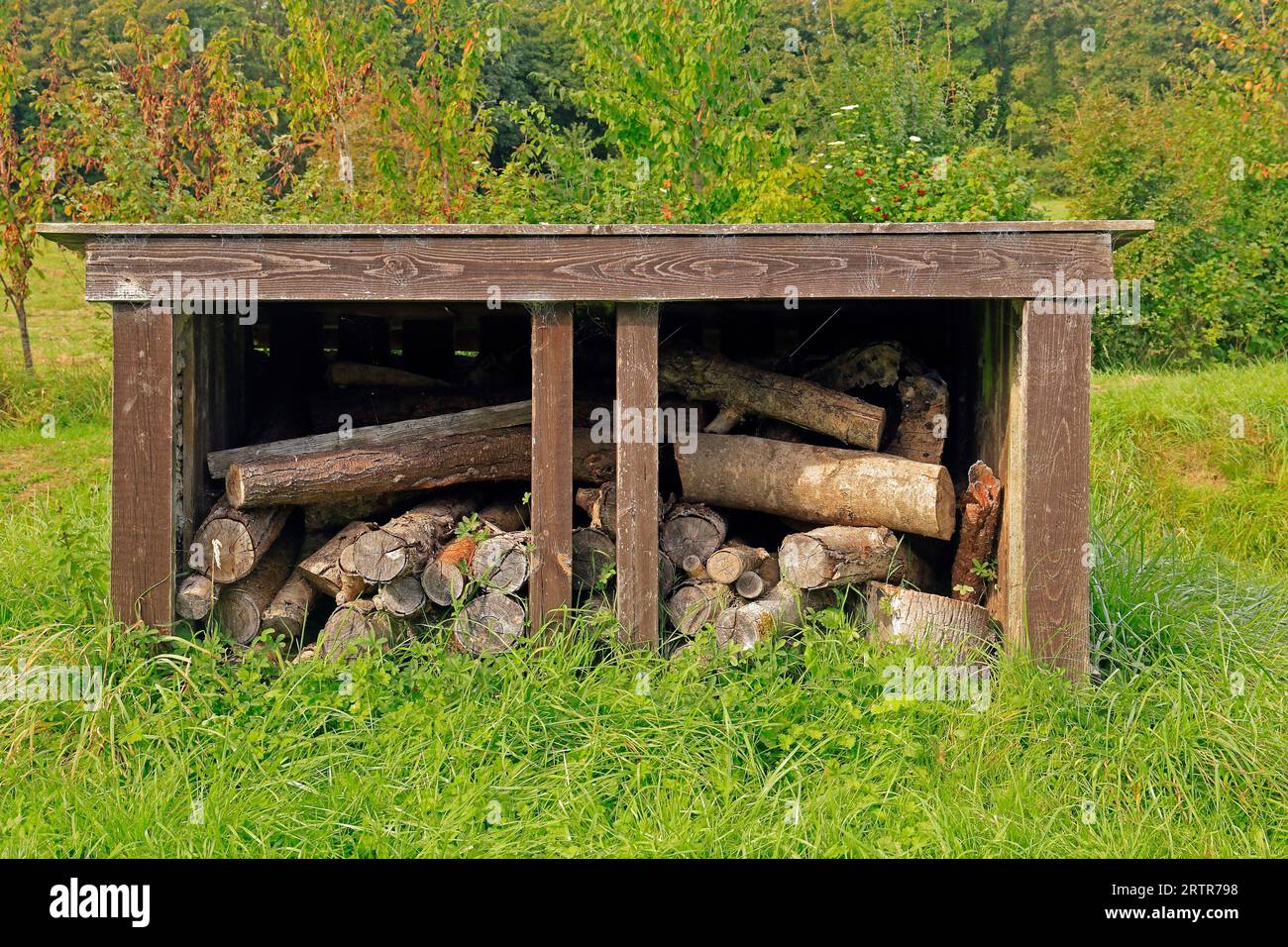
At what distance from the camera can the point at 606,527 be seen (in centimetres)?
484

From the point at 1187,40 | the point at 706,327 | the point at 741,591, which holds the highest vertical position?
the point at 1187,40

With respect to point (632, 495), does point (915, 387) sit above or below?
above

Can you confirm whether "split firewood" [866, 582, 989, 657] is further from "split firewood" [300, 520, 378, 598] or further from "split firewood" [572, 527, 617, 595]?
"split firewood" [300, 520, 378, 598]

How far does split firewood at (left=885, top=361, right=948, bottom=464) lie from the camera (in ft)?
17.0

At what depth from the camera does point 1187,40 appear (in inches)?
1059

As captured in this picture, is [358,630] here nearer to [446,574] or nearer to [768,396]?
[446,574]

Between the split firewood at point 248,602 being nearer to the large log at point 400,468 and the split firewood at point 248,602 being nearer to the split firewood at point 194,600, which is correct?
the split firewood at point 194,600

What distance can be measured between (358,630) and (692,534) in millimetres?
1390

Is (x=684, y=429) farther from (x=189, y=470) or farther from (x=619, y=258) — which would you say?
(x=189, y=470)

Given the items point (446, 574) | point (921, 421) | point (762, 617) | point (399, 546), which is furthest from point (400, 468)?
point (921, 421)

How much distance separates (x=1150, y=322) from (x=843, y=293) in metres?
8.91

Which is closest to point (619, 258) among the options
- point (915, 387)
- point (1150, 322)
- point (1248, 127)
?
point (915, 387)

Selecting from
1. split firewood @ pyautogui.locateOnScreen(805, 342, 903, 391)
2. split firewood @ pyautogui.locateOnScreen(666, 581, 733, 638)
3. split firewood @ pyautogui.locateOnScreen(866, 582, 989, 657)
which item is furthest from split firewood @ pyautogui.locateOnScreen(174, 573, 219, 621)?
split firewood @ pyautogui.locateOnScreen(805, 342, 903, 391)

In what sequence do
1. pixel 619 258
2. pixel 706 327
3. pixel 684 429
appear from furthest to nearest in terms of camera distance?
pixel 706 327, pixel 684 429, pixel 619 258
